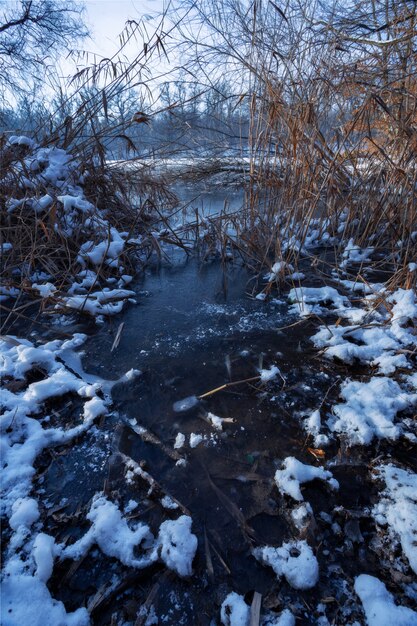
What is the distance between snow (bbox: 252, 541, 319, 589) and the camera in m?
0.81

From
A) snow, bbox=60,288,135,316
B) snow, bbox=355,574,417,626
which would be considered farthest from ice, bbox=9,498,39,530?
snow, bbox=60,288,135,316

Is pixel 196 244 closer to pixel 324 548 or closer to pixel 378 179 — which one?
pixel 378 179

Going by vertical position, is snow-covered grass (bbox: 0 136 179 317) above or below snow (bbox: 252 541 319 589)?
above

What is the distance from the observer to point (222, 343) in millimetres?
1830

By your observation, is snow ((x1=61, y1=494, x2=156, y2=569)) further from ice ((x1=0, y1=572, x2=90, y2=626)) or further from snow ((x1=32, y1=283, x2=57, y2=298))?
snow ((x1=32, y1=283, x2=57, y2=298))

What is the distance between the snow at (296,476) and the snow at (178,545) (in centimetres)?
33

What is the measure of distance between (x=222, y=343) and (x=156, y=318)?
0.56 m

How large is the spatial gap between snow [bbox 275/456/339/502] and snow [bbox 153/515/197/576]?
0.33 m

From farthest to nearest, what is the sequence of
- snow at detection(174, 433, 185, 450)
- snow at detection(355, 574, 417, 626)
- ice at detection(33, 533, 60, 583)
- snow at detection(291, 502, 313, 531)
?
snow at detection(174, 433, 185, 450)
snow at detection(291, 502, 313, 531)
ice at detection(33, 533, 60, 583)
snow at detection(355, 574, 417, 626)

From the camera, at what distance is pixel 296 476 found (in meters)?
1.05

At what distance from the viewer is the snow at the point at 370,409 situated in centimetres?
119

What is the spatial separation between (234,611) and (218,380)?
34.9 inches

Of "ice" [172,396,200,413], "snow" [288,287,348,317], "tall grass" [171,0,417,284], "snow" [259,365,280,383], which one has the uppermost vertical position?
"tall grass" [171,0,417,284]

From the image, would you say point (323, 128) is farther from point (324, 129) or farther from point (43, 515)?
point (43, 515)
